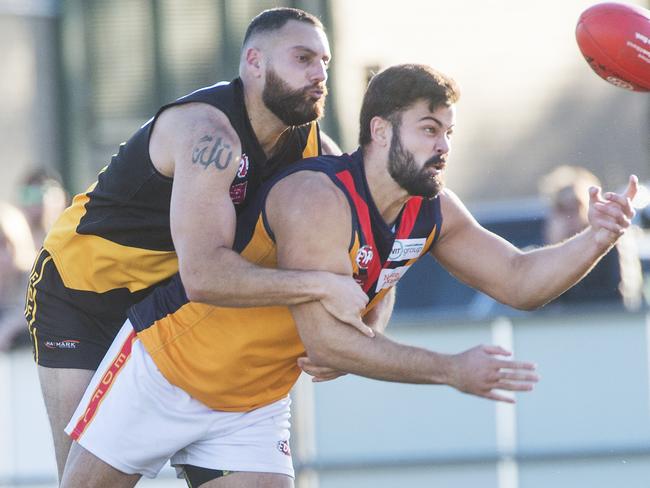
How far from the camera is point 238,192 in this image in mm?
5297

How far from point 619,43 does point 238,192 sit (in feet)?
5.31

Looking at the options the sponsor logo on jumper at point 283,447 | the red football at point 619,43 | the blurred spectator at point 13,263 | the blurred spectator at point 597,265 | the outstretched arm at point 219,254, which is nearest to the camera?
the outstretched arm at point 219,254

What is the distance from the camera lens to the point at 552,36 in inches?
512

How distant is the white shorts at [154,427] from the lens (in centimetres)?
535

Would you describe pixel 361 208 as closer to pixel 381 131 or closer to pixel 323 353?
pixel 381 131

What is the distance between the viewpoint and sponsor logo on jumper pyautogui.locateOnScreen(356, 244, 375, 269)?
512 centimetres

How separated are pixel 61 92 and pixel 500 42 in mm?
4242

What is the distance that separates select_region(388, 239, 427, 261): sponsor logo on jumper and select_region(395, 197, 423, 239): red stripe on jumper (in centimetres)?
2

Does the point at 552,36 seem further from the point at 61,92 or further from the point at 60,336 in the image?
the point at 60,336

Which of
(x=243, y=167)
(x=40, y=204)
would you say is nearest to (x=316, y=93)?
(x=243, y=167)

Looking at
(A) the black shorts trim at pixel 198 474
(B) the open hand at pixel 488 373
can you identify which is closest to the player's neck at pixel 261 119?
(B) the open hand at pixel 488 373

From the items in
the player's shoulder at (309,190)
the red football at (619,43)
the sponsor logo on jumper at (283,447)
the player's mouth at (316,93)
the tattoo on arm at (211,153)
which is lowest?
the sponsor logo on jumper at (283,447)

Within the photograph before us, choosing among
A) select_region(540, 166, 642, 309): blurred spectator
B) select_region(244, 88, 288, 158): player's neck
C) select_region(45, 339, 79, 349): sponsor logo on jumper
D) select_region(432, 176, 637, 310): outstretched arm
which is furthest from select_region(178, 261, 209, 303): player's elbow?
select_region(540, 166, 642, 309): blurred spectator

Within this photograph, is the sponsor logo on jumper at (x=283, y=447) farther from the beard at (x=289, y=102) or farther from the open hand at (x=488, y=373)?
the beard at (x=289, y=102)
